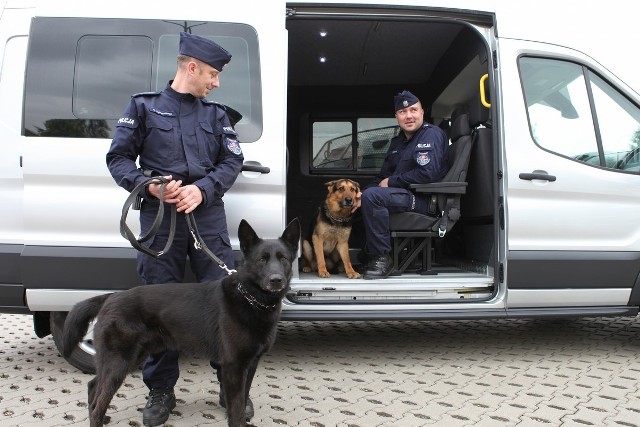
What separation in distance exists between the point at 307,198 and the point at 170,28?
11.5 ft

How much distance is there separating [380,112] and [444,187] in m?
2.59

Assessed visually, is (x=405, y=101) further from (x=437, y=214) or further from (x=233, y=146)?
(x=233, y=146)

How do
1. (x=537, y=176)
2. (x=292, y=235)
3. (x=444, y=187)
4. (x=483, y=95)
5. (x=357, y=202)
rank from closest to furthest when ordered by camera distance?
(x=292, y=235)
(x=537, y=176)
(x=483, y=95)
(x=444, y=187)
(x=357, y=202)

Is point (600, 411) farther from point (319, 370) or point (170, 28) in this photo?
point (170, 28)

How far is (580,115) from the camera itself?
146 inches

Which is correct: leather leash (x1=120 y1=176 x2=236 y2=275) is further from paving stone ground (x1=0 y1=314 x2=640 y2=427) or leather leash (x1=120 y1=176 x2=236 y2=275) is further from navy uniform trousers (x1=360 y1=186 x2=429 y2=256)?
navy uniform trousers (x1=360 y1=186 x2=429 y2=256)

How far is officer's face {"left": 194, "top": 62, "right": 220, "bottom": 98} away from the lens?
Answer: 2.62 metres

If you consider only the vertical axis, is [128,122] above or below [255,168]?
above

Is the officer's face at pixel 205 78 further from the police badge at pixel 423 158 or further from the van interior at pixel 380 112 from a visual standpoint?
the police badge at pixel 423 158

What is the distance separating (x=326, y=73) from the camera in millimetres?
6266

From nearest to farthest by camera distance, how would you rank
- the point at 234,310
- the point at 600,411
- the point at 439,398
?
the point at 234,310, the point at 600,411, the point at 439,398

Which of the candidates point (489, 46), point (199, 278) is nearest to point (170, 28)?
point (199, 278)

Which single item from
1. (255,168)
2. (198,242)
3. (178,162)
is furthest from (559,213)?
(178,162)

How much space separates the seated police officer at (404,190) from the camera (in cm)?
423
